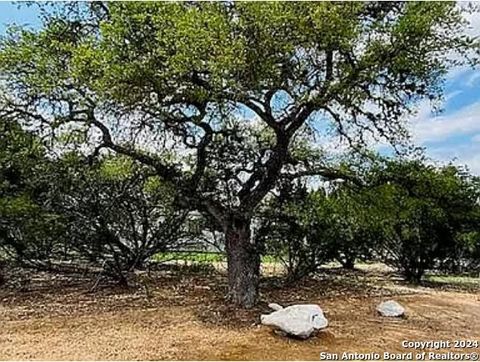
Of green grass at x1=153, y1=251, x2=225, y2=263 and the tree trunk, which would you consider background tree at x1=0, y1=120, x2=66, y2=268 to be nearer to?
green grass at x1=153, y1=251, x2=225, y2=263

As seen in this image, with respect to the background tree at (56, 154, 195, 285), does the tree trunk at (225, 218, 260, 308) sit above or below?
below

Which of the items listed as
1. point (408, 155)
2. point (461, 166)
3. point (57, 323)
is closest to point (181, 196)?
point (57, 323)

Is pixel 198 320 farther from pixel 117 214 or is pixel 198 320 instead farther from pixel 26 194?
pixel 26 194

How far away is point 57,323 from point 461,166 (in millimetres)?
6300

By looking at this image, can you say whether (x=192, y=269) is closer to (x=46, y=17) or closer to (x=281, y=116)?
(x=281, y=116)

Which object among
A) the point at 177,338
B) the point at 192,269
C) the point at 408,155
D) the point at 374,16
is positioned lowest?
the point at 177,338

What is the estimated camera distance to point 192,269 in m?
9.44

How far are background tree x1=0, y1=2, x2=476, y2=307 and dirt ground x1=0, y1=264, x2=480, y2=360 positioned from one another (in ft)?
2.84

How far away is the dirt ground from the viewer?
477cm

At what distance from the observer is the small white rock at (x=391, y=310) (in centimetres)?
621

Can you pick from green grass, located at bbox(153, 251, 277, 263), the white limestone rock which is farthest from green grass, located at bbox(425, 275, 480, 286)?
the white limestone rock

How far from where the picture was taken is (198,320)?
5812 millimetres

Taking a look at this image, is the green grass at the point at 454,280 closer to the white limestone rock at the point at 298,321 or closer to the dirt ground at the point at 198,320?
the dirt ground at the point at 198,320

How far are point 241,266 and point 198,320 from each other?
0.90 meters
